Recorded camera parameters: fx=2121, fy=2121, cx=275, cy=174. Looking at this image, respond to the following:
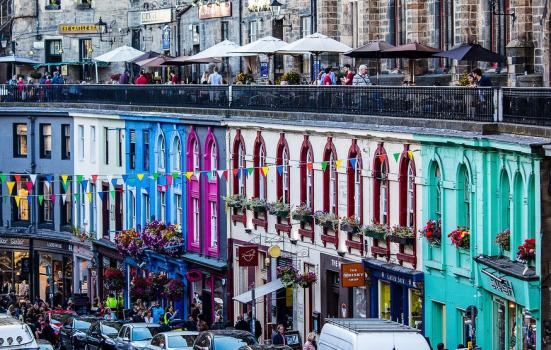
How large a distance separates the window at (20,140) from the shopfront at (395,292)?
35239 mm

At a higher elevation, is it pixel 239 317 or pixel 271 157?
pixel 271 157

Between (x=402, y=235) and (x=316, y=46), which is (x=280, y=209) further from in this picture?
(x=402, y=235)

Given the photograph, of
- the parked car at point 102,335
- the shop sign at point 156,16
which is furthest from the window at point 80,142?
the parked car at point 102,335

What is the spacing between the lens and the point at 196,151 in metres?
72.1

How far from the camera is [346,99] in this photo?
59375mm

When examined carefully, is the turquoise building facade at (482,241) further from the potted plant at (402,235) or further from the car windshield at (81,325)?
the car windshield at (81,325)

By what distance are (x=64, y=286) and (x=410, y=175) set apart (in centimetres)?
3612

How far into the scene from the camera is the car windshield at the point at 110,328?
61438 millimetres

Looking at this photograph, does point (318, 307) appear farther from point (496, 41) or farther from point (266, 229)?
point (496, 41)

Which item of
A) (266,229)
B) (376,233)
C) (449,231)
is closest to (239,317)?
(266,229)

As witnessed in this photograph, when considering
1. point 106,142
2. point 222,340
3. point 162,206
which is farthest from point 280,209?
point 106,142

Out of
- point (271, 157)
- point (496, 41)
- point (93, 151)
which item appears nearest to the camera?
point (496, 41)

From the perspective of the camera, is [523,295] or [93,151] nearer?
[523,295]

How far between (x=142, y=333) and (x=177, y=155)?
16.2 metres
